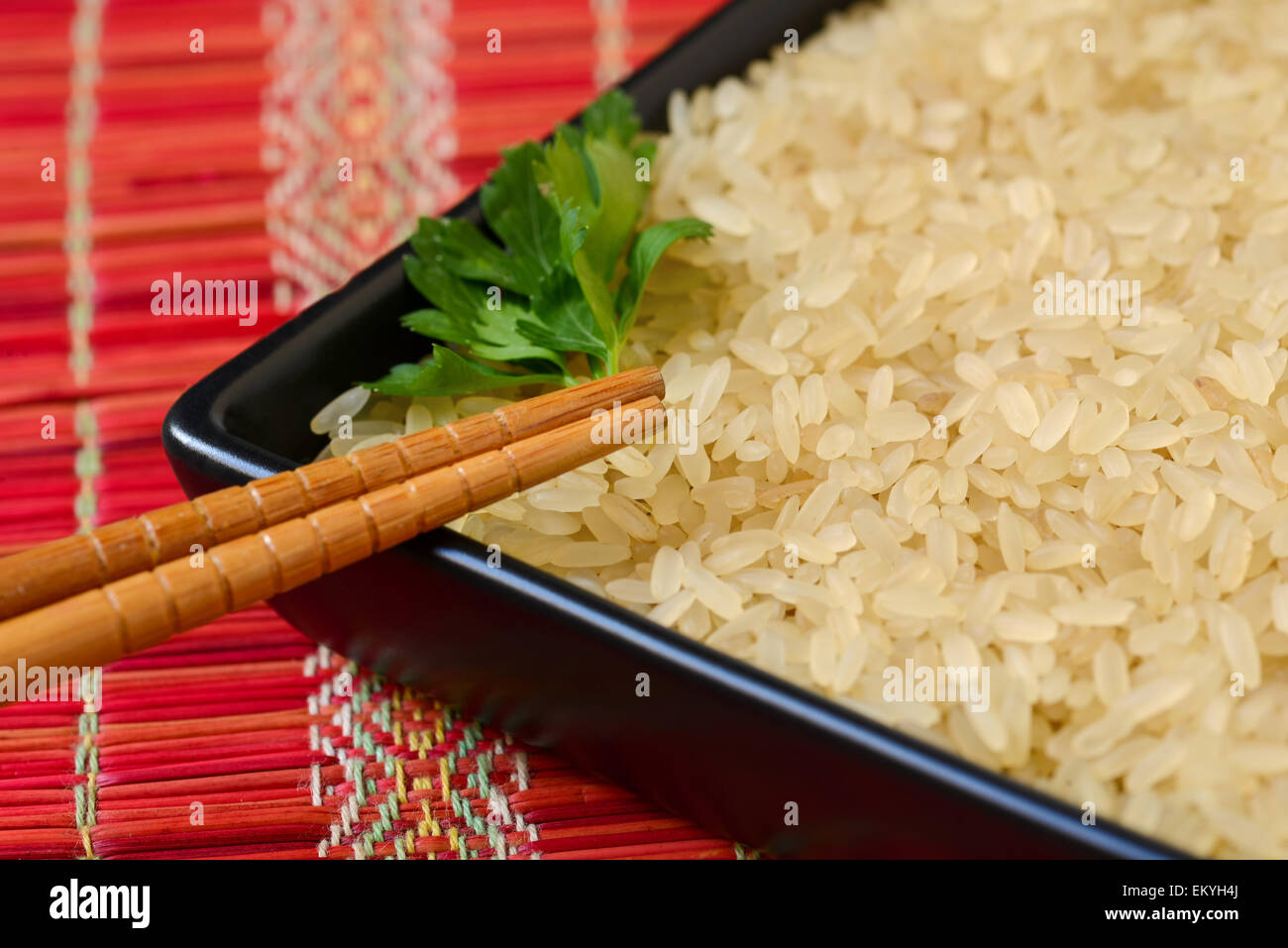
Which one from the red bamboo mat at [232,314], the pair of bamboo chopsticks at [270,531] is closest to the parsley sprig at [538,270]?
the pair of bamboo chopsticks at [270,531]

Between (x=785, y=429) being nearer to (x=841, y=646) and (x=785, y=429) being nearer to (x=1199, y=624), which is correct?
(x=841, y=646)

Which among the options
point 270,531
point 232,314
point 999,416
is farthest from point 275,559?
point 232,314

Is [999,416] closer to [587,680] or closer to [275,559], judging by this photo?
[587,680]

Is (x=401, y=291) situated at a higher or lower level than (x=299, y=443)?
higher

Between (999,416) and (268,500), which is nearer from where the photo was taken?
(268,500)

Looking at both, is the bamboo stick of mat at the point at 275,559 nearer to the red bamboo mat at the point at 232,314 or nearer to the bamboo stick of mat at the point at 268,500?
the bamboo stick of mat at the point at 268,500
